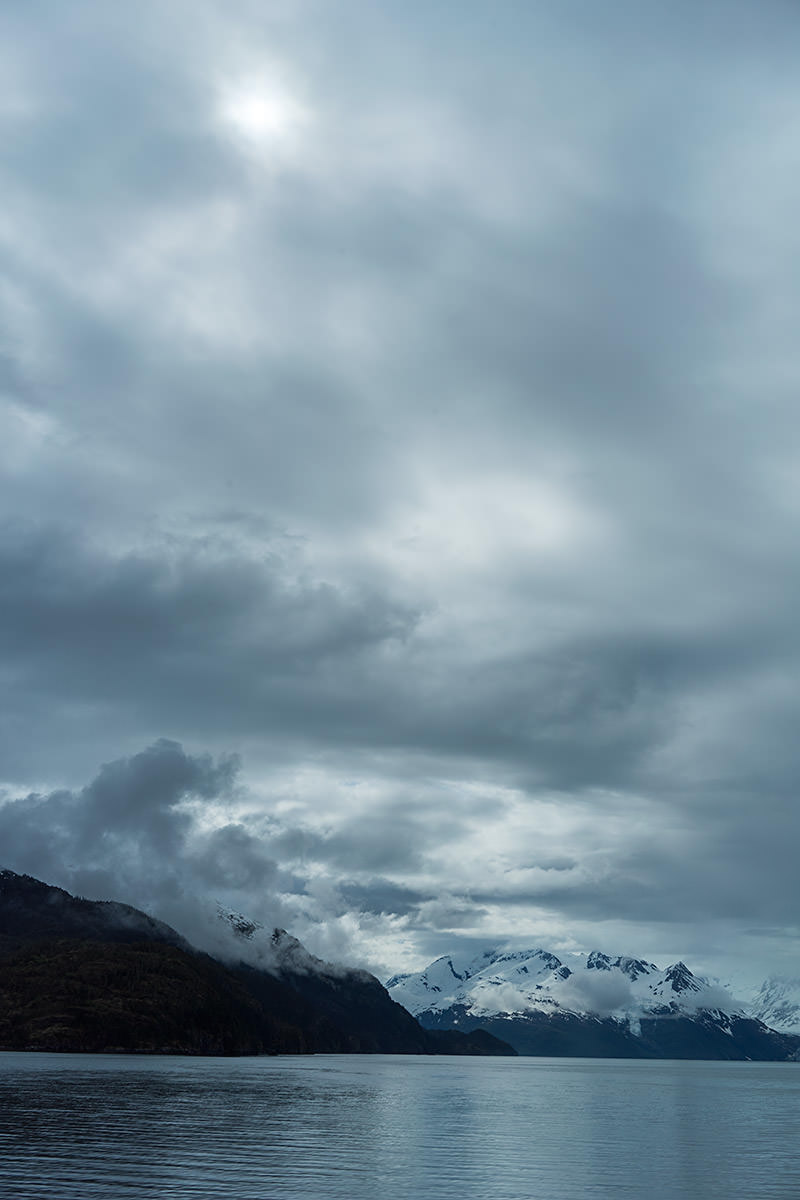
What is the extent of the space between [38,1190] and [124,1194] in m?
5.96

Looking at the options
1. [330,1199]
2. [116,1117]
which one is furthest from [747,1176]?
[116,1117]

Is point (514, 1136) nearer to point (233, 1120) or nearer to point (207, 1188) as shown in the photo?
point (233, 1120)

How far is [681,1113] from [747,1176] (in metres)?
104

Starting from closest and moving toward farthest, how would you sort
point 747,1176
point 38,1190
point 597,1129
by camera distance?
1. point 38,1190
2. point 747,1176
3. point 597,1129

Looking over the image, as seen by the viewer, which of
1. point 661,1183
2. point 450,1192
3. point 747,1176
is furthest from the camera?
point 747,1176

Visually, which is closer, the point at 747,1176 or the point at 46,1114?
the point at 747,1176

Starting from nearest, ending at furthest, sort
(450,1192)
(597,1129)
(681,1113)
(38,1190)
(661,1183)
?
(38,1190), (450,1192), (661,1183), (597,1129), (681,1113)

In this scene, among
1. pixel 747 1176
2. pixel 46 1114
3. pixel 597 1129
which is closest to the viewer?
pixel 747 1176

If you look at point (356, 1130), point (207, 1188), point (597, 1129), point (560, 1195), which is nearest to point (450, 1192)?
point (560, 1195)

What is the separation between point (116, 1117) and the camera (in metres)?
128

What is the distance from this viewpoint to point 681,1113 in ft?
625

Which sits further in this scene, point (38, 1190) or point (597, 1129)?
point (597, 1129)

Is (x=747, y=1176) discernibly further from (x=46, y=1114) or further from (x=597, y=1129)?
(x=46, y=1114)

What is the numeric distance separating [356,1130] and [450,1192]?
180 feet
